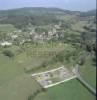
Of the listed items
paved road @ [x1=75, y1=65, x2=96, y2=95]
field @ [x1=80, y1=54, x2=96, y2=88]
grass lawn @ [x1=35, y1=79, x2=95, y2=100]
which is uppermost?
field @ [x1=80, y1=54, x2=96, y2=88]

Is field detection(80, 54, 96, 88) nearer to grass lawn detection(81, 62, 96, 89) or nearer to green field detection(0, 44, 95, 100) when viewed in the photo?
grass lawn detection(81, 62, 96, 89)

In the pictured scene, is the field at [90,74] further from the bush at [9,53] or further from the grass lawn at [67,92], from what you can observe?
the bush at [9,53]

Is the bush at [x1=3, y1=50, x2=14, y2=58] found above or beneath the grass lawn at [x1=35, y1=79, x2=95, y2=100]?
above

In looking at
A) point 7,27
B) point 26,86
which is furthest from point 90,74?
point 7,27

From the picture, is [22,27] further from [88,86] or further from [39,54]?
[88,86]

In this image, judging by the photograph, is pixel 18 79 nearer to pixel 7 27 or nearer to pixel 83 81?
pixel 83 81

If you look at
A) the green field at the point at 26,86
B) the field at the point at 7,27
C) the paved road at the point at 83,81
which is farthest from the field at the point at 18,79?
the field at the point at 7,27

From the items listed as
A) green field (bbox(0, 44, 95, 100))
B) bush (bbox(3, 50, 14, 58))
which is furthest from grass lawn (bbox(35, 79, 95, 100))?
bush (bbox(3, 50, 14, 58))

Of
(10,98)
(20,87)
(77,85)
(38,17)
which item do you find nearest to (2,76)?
(20,87)
